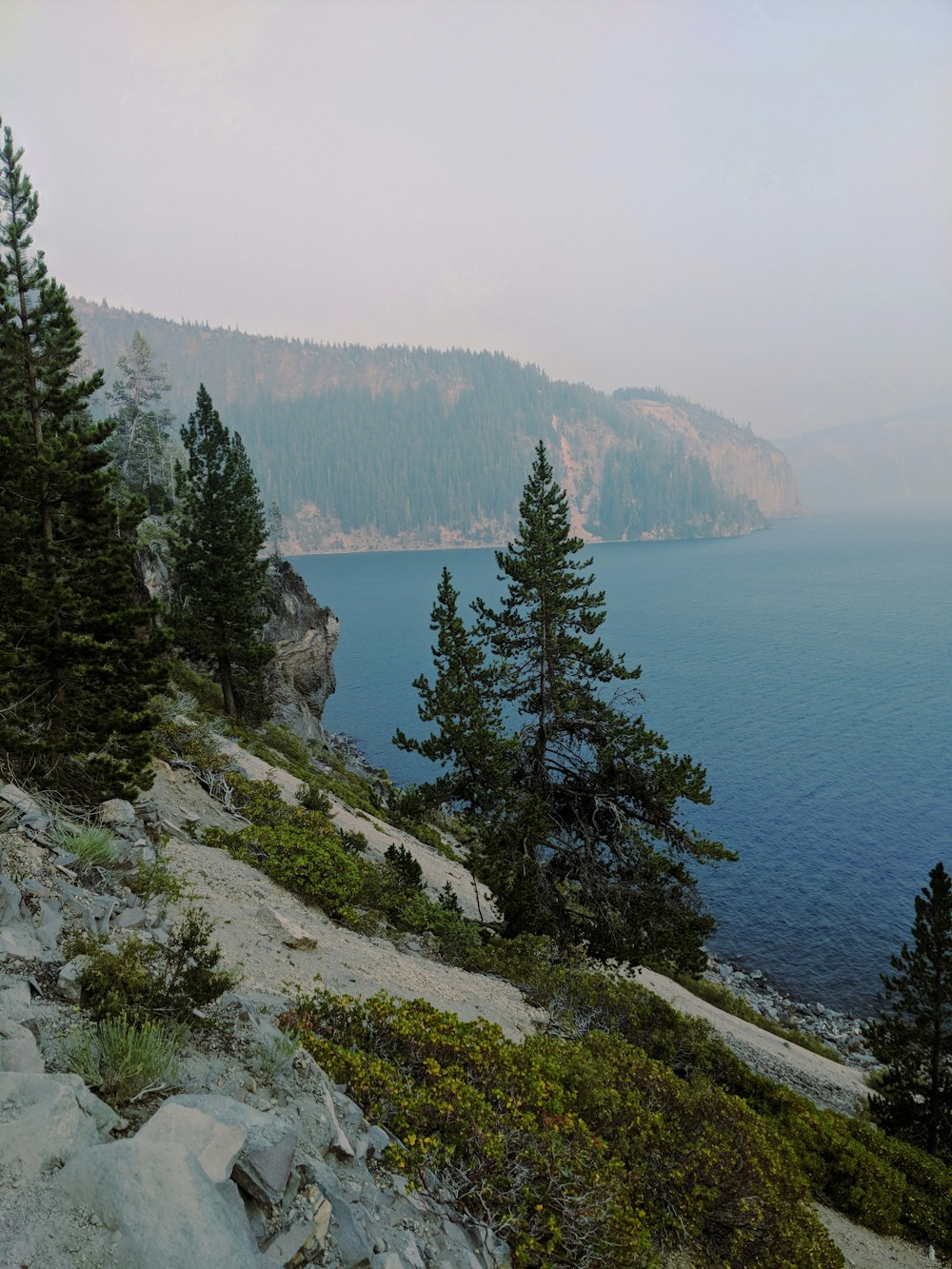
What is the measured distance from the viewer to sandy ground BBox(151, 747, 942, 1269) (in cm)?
1023

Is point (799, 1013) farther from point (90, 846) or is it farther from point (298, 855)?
point (90, 846)

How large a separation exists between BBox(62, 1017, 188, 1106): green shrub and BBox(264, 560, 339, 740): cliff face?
37.2 meters

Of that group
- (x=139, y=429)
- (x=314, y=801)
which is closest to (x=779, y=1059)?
(x=314, y=801)

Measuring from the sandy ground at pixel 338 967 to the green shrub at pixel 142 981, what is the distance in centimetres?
182

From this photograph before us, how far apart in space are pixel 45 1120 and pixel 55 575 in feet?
34.8

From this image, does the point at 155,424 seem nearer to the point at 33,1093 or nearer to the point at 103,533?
the point at 103,533

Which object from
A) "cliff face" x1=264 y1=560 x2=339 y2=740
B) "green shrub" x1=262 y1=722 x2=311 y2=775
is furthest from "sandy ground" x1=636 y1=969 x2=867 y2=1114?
"cliff face" x1=264 y1=560 x2=339 y2=740

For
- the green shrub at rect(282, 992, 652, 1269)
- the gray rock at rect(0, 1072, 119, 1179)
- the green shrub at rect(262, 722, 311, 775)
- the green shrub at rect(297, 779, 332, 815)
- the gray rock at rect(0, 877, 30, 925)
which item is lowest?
the green shrub at rect(262, 722, 311, 775)

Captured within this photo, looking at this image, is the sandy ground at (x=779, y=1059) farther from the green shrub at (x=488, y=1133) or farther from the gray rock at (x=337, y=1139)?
the gray rock at (x=337, y=1139)

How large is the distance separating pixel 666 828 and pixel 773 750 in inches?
1695

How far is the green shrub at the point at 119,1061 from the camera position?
15.8ft

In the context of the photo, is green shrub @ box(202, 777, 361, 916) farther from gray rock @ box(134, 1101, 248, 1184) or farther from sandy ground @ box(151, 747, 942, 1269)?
gray rock @ box(134, 1101, 248, 1184)

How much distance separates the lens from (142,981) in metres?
6.05

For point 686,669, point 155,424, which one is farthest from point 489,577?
point 155,424
